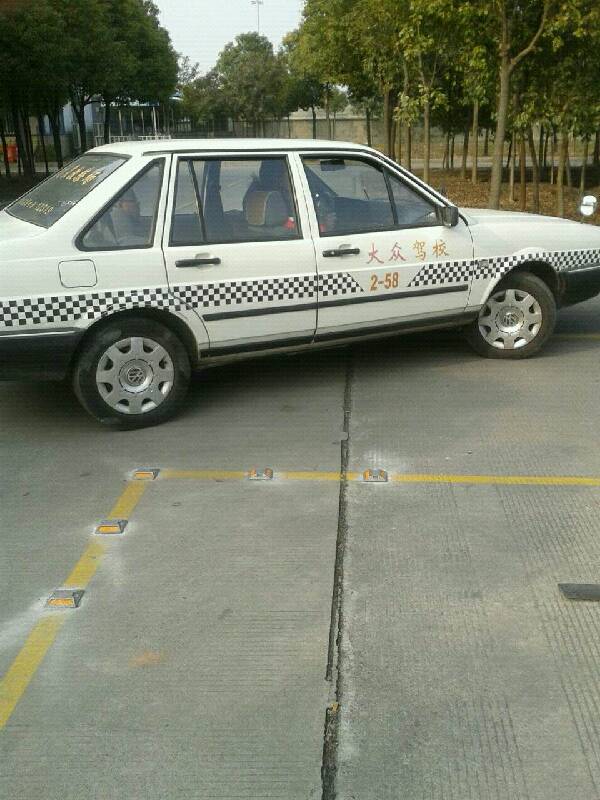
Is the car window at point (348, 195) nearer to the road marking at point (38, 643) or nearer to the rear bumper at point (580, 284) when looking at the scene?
the rear bumper at point (580, 284)

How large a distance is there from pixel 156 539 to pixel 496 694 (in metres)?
1.82

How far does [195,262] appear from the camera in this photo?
5641 millimetres

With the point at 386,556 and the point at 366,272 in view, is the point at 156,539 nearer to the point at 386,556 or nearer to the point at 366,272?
the point at 386,556

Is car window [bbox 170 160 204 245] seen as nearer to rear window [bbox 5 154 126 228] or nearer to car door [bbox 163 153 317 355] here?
car door [bbox 163 153 317 355]

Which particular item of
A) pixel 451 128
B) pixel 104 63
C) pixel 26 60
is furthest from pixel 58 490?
pixel 104 63

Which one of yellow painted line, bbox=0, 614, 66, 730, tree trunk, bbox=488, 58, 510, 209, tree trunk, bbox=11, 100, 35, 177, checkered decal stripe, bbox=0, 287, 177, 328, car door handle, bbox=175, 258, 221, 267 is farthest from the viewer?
tree trunk, bbox=11, 100, 35, 177

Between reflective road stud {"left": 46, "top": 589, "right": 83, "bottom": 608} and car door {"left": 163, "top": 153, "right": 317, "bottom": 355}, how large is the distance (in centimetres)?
233

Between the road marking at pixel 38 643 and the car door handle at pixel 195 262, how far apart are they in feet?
5.77

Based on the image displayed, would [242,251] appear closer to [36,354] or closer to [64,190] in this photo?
[64,190]

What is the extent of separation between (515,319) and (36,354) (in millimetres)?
3715

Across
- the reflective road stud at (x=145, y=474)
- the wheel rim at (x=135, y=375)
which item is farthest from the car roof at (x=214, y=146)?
the reflective road stud at (x=145, y=474)

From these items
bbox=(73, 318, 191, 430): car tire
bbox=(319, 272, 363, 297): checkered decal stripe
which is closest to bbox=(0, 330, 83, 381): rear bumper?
bbox=(73, 318, 191, 430): car tire

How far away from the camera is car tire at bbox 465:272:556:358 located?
6934mm

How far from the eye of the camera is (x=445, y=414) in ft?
19.6
